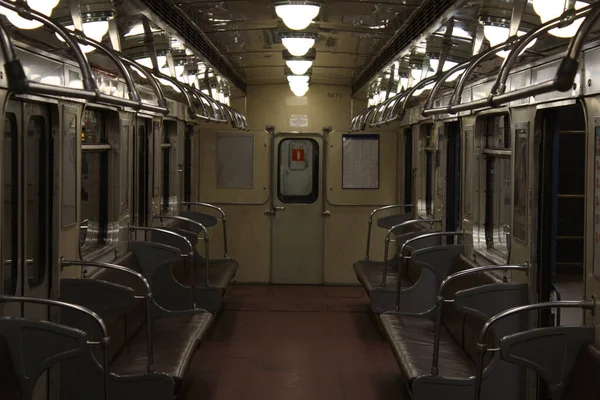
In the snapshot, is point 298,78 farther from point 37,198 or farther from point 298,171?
point 37,198

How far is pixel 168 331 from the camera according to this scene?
21.4 ft

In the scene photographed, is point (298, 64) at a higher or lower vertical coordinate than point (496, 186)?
higher

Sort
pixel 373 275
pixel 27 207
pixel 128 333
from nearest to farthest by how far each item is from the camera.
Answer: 1. pixel 27 207
2. pixel 128 333
3. pixel 373 275

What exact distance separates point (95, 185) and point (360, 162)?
219 inches

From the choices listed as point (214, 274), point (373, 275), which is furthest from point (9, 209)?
point (373, 275)

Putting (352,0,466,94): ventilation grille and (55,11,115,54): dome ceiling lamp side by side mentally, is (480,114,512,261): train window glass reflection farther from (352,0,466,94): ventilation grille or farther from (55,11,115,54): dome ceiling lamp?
(55,11,115,54): dome ceiling lamp

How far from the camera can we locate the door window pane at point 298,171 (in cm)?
1169

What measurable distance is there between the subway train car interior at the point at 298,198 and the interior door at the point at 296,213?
3 centimetres

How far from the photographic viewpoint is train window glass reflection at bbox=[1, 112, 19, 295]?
4.12m

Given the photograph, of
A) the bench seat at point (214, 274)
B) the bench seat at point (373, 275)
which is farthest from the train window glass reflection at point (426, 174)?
the bench seat at point (214, 274)

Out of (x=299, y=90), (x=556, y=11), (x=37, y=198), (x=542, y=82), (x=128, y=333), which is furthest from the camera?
(x=299, y=90)

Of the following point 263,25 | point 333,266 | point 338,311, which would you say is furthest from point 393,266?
point 263,25

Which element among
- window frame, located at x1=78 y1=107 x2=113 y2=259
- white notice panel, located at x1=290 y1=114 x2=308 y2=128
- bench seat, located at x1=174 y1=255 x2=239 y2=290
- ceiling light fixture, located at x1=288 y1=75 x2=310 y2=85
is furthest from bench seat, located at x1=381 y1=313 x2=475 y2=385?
white notice panel, located at x1=290 y1=114 x2=308 y2=128

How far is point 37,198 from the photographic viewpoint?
15.5ft
